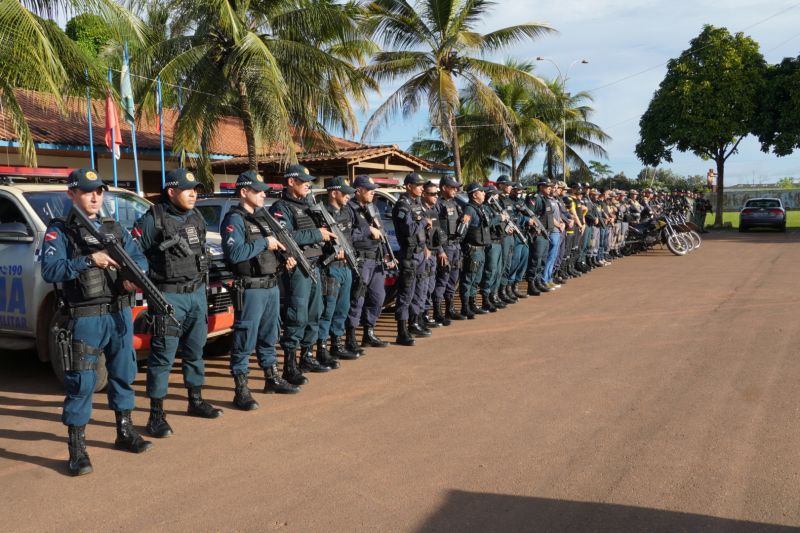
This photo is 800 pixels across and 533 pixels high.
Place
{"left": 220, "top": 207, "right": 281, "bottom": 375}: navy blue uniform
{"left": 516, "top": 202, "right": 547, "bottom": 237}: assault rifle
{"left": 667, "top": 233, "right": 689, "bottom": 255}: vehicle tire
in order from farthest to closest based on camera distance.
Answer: {"left": 667, "top": 233, "right": 689, "bottom": 255}: vehicle tire < {"left": 516, "top": 202, "right": 547, "bottom": 237}: assault rifle < {"left": 220, "top": 207, "right": 281, "bottom": 375}: navy blue uniform

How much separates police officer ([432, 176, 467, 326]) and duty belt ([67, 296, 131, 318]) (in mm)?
4774

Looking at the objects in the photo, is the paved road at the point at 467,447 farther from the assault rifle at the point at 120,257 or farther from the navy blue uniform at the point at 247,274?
the assault rifle at the point at 120,257

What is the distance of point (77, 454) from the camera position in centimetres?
412

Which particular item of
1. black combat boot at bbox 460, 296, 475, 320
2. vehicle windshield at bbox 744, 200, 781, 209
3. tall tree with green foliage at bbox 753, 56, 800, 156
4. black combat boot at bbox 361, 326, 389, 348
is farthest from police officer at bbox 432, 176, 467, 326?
tall tree with green foliage at bbox 753, 56, 800, 156

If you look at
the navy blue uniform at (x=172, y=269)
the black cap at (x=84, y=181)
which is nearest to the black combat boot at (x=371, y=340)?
the navy blue uniform at (x=172, y=269)

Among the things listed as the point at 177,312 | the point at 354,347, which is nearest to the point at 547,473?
the point at 177,312

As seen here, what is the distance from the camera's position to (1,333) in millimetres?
6285

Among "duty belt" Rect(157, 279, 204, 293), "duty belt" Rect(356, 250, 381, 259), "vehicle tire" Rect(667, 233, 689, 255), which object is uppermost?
"duty belt" Rect(356, 250, 381, 259)

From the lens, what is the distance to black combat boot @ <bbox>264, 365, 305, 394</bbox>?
18.8 ft

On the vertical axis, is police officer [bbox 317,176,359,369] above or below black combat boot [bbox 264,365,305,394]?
above

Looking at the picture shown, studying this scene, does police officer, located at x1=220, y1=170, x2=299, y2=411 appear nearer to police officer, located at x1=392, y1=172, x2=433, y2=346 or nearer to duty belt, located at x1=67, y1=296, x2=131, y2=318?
duty belt, located at x1=67, y1=296, x2=131, y2=318

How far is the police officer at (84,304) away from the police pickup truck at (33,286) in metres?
1.30

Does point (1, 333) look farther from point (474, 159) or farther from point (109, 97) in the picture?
point (474, 159)

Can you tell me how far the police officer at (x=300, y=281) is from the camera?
6.04 m
